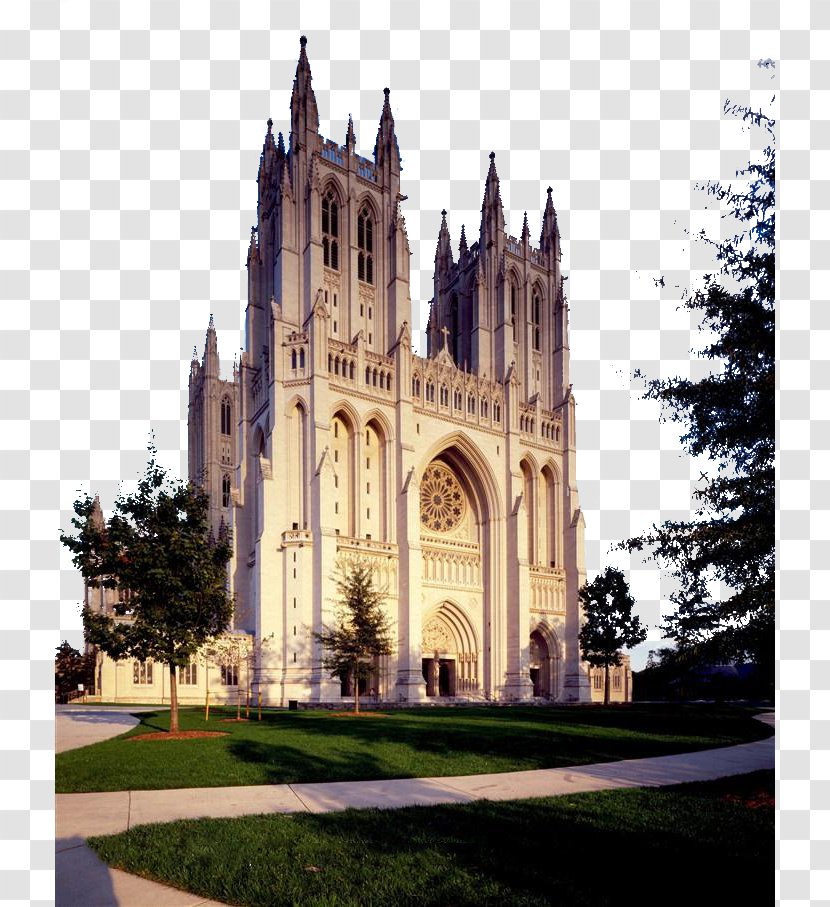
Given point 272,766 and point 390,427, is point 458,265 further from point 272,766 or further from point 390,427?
point 272,766

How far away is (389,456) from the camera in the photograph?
172 ft

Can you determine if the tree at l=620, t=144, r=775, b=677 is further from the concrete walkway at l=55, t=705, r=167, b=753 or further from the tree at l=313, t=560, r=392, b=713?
the tree at l=313, t=560, r=392, b=713

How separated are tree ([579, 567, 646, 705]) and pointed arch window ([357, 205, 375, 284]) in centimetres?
2744

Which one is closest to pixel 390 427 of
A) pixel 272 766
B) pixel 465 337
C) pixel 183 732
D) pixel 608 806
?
pixel 465 337

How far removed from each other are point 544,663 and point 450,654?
28.8 feet

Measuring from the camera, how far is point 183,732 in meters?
20.6

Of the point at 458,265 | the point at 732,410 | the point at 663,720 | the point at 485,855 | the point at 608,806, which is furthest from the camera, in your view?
the point at 458,265

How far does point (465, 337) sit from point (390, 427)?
57.3ft

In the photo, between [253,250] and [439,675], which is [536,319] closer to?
[253,250]

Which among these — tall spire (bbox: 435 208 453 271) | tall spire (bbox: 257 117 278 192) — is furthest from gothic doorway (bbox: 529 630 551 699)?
tall spire (bbox: 257 117 278 192)

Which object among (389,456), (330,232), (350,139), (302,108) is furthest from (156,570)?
(350,139)

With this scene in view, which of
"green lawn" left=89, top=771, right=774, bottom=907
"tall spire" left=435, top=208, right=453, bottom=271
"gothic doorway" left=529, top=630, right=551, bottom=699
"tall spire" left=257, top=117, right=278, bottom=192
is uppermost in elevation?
"tall spire" left=257, top=117, right=278, bottom=192

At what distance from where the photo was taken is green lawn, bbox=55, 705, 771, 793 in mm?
12492

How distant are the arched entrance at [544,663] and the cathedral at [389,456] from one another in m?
0.14
